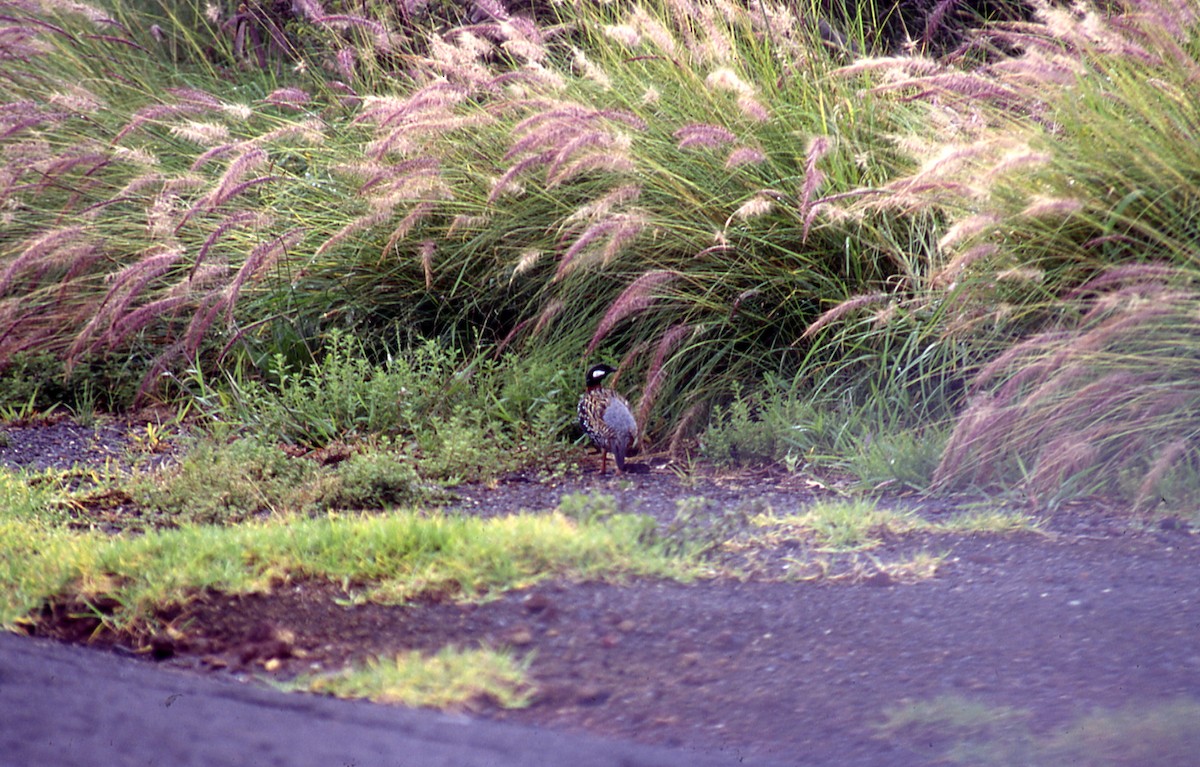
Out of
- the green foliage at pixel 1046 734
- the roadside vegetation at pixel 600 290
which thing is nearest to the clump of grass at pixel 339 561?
the roadside vegetation at pixel 600 290

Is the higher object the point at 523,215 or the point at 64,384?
the point at 523,215

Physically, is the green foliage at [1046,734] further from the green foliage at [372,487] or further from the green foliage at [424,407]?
the green foliage at [424,407]

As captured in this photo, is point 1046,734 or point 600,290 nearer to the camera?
point 1046,734

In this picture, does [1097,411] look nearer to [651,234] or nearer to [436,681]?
[651,234]

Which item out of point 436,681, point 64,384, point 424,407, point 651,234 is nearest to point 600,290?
point 651,234

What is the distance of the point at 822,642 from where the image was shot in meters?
2.93

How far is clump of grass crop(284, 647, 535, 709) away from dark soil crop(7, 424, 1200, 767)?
2.0 inches

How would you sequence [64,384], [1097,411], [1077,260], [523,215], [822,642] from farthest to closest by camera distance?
[64,384] < [523,215] < [1077,260] < [1097,411] < [822,642]

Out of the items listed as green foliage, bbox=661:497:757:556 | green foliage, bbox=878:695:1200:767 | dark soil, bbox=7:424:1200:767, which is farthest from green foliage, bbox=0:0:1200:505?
green foliage, bbox=878:695:1200:767

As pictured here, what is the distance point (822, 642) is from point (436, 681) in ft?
3.17

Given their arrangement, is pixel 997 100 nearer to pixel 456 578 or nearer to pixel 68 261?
pixel 456 578

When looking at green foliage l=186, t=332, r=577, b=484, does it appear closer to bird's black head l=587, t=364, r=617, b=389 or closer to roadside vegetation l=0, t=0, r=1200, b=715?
roadside vegetation l=0, t=0, r=1200, b=715

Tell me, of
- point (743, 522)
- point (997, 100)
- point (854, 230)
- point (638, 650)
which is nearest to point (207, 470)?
point (743, 522)

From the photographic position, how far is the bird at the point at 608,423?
16.1ft
